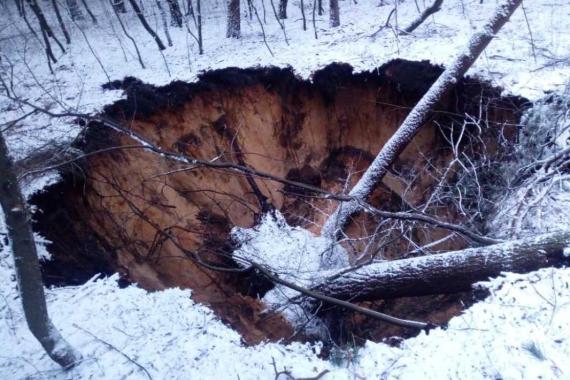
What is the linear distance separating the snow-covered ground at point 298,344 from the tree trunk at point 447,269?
13cm

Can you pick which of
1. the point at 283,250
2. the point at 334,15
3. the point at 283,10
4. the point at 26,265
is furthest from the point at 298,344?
the point at 283,10

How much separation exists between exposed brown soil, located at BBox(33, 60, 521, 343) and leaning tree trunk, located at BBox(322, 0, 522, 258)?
1.32 feet

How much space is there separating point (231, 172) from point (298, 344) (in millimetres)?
3353

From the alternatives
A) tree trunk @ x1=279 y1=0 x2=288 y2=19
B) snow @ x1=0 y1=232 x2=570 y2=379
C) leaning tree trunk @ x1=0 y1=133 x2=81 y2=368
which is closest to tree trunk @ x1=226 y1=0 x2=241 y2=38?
tree trunk @ x1=279 y1=0 x2=288 y2=19

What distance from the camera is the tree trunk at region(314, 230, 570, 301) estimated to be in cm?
311

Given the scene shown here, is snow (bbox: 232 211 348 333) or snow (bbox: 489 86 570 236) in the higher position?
snow (bbox: 489 86 570 236)

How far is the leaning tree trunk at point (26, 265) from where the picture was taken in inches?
87.3

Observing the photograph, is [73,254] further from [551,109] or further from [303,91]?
[551,109]

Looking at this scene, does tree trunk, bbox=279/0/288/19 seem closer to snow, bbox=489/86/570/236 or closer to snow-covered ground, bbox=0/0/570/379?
snow-covered ground, bbox=0/0/570/379

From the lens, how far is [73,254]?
13.3ft

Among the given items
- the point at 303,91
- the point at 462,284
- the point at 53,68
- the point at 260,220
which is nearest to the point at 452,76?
the point at 303,91

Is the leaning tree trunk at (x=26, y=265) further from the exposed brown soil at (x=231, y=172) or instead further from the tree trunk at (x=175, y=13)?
the tree trunk at (x=175, y=13)

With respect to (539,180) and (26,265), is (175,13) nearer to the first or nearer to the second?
(26,265)

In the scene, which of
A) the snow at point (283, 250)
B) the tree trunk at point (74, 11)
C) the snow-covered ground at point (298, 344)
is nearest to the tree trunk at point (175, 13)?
the snow-covered ground at point (298, 344)
